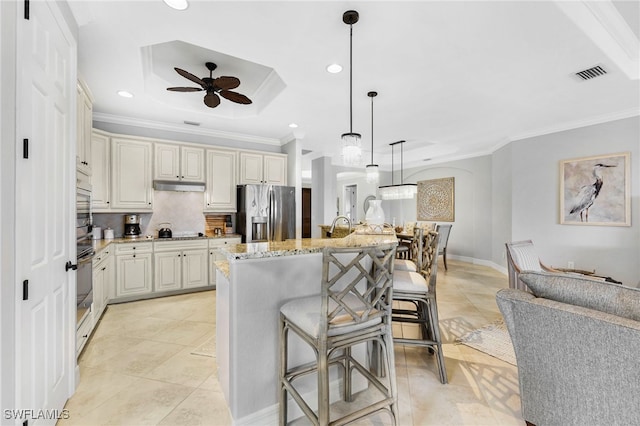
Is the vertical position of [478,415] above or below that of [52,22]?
below

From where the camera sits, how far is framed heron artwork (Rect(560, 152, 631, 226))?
384 centimetres

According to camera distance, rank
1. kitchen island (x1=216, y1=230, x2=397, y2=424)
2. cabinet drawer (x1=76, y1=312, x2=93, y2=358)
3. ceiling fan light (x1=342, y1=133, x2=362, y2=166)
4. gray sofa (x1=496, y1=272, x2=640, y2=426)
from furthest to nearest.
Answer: ceiling fan light (x1=342, y1=133, x2=362, y2=166)
cabinet drawer (x1=76, y1=312, x2=93, y2=358)
kitchen island (x1=216, y1=230, x2=397, y2=424)
gray sofa (x1=496, y1=272, x2=640, y2=426)

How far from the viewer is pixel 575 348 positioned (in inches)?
50.1

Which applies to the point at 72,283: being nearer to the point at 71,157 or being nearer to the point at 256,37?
the point at 71,157

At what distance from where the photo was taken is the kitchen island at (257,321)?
157 centimetres

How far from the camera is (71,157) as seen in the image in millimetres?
1861

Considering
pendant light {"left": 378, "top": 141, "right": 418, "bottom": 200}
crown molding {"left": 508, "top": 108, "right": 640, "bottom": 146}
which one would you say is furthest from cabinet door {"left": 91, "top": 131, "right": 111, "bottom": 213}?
crown molding {"left": 508, "top": 108, "right": 640, "bottom": 146}

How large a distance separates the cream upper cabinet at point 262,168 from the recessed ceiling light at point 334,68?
8.20 ft

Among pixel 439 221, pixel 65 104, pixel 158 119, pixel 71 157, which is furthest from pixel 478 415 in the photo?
pixel 439 221

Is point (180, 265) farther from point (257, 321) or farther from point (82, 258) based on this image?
point (257, 321)

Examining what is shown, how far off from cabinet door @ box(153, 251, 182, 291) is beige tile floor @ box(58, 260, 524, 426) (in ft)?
2.27

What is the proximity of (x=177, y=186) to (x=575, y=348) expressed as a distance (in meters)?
4.62

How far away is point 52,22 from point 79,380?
2.39 metres

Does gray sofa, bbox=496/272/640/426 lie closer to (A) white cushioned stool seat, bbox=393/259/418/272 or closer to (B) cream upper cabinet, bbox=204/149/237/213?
(A) white cushioned stool seat, bbox=393/259/418/272
